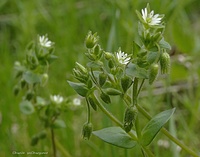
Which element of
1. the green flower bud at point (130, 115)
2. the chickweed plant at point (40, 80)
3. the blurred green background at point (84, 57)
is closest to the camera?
the green flower bud at point (130, 115)

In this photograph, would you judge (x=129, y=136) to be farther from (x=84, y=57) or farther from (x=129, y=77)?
(x=84, y=57)

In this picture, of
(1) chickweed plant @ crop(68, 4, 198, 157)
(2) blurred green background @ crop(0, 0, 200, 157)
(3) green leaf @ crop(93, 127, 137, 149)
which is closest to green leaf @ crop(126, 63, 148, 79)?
(1) chickweed plant @ crop(68, 4, 198, 157)

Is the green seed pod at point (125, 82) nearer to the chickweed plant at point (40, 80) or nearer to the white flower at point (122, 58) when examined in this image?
the white flower at point (122, 58)

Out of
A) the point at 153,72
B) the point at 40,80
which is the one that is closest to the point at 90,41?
the point at 153,72

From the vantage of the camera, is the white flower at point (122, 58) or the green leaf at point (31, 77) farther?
the green leaf at point (31, 77)

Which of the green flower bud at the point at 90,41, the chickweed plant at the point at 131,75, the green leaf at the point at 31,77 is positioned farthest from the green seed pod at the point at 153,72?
the green leaf at the point at 31,77
